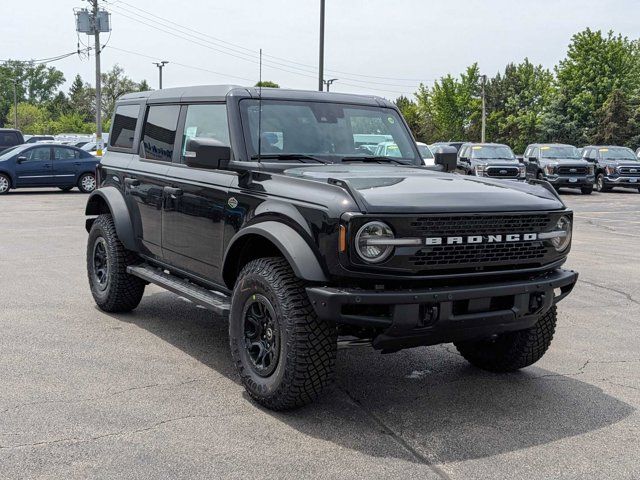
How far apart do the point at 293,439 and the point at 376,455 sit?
48 cm

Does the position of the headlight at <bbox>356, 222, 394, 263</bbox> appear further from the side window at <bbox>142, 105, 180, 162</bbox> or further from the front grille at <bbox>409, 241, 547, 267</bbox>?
the side window at <bbox>142, 105, 180, 162</bbox>

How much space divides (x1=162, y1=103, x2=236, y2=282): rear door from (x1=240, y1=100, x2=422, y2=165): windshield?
26 cm

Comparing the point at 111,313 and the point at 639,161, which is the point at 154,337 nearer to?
the point at 111,313

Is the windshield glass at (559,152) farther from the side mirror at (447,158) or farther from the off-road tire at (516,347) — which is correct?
the off-road tire at (516,347)

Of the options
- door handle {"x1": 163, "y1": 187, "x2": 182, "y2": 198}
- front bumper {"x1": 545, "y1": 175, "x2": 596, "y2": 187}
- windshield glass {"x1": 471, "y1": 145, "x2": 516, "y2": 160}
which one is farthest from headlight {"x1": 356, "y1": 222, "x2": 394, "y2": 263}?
front bumper {"x1": 545, "y1": 175, "x2": 596, "y2": 187}

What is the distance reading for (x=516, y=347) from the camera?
5152 millimetres

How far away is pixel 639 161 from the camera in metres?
28.8

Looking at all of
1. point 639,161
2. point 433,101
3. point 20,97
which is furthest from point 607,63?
Result: point 20,97

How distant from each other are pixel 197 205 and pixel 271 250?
38.6 inches

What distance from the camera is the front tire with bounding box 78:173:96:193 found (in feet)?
78.4

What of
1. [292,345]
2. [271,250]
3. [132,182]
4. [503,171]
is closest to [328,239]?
[292,345]

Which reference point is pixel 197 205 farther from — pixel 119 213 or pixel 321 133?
pixel 119 213

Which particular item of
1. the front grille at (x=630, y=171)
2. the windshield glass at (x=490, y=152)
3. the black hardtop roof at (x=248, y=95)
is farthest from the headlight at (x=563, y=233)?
the front grille at (x=630, y=171)

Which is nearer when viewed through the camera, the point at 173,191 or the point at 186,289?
the point at 186,289
